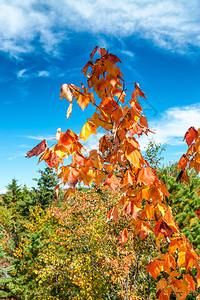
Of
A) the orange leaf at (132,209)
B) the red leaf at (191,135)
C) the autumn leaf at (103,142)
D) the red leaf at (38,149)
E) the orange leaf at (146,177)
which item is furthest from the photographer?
the autumn leaf at (103,142)

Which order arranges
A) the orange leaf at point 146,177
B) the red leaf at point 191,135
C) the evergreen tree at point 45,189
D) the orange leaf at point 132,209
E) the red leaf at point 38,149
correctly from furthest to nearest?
the evergreen tree at point 45,189 < the red leaf at point 191,135 < the orange leaf at point 132,209 < the orange leaf at point 146,177 < the red leaf at point 38,149

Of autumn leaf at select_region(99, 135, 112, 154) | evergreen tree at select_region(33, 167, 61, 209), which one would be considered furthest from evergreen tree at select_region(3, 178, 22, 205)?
autumn leaf at select_region(99, 135, 112, 154)

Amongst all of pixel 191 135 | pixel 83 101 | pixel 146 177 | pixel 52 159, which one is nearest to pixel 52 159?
pixel 52 159

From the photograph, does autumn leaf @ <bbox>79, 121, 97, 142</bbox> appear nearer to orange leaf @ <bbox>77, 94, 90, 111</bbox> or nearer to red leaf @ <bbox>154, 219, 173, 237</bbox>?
orange leaf @ <bbox>77, 94, 90, 111</bbox>

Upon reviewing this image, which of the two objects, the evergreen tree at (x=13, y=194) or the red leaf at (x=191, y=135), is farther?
the evergreen tree at (x=13, y=194)

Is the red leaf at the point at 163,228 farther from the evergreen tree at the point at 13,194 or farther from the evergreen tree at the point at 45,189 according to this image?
the evergreen tree at the point at 13,194

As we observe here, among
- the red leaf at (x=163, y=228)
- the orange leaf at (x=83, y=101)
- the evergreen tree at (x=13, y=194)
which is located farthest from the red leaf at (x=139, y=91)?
the evergreen tree at (x=13, y=194)

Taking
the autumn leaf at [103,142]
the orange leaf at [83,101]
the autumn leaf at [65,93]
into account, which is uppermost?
the orange leaf at [83,101]

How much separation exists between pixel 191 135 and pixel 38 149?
1.01 metres

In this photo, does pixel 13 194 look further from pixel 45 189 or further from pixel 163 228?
pixel 163 228

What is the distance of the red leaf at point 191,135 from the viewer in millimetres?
1486

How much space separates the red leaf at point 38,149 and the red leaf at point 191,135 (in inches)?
38.0

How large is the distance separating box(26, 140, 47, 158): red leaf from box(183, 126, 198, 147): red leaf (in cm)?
97

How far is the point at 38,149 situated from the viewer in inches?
43.8
